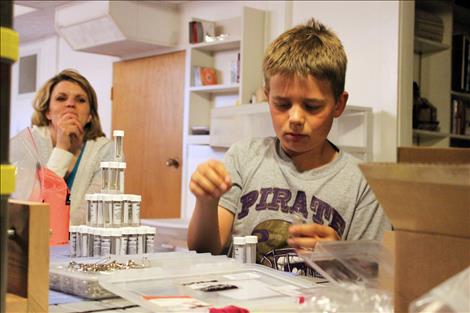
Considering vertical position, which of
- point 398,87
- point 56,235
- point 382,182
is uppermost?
point 398,87

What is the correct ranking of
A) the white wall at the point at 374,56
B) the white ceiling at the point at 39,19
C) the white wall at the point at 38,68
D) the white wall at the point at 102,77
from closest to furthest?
the white wall at the point at 374,56
the white ceiling at the point at 39,19
the white wall at the point at 102,77
the white wall at the point at 38,68

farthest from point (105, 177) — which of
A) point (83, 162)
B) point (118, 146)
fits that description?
point (83, 162)

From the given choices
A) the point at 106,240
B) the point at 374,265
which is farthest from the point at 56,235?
the point at 374,265

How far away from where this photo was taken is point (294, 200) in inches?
59.6

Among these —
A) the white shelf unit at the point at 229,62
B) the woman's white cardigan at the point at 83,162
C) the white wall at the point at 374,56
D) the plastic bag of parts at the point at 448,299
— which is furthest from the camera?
the white shelf unit at the point at 229,62

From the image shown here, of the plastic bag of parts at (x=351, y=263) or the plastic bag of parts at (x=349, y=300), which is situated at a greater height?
the plastic bag of parts at (x=351, y=263)

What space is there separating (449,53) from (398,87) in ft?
2.76

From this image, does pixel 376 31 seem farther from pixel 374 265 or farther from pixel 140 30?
pixel 374 265

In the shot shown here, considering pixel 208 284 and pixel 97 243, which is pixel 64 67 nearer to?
pixel 97 243

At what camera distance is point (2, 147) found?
0.59m

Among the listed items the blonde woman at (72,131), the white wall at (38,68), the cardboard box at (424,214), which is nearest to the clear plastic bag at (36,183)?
the cardboard box at (424,214)

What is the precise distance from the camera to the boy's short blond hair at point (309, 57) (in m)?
1.47

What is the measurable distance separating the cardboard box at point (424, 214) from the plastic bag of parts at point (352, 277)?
0.03 meters

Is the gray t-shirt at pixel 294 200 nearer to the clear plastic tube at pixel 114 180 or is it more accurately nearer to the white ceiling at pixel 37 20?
the clear plastic tube at pixel 114 180
